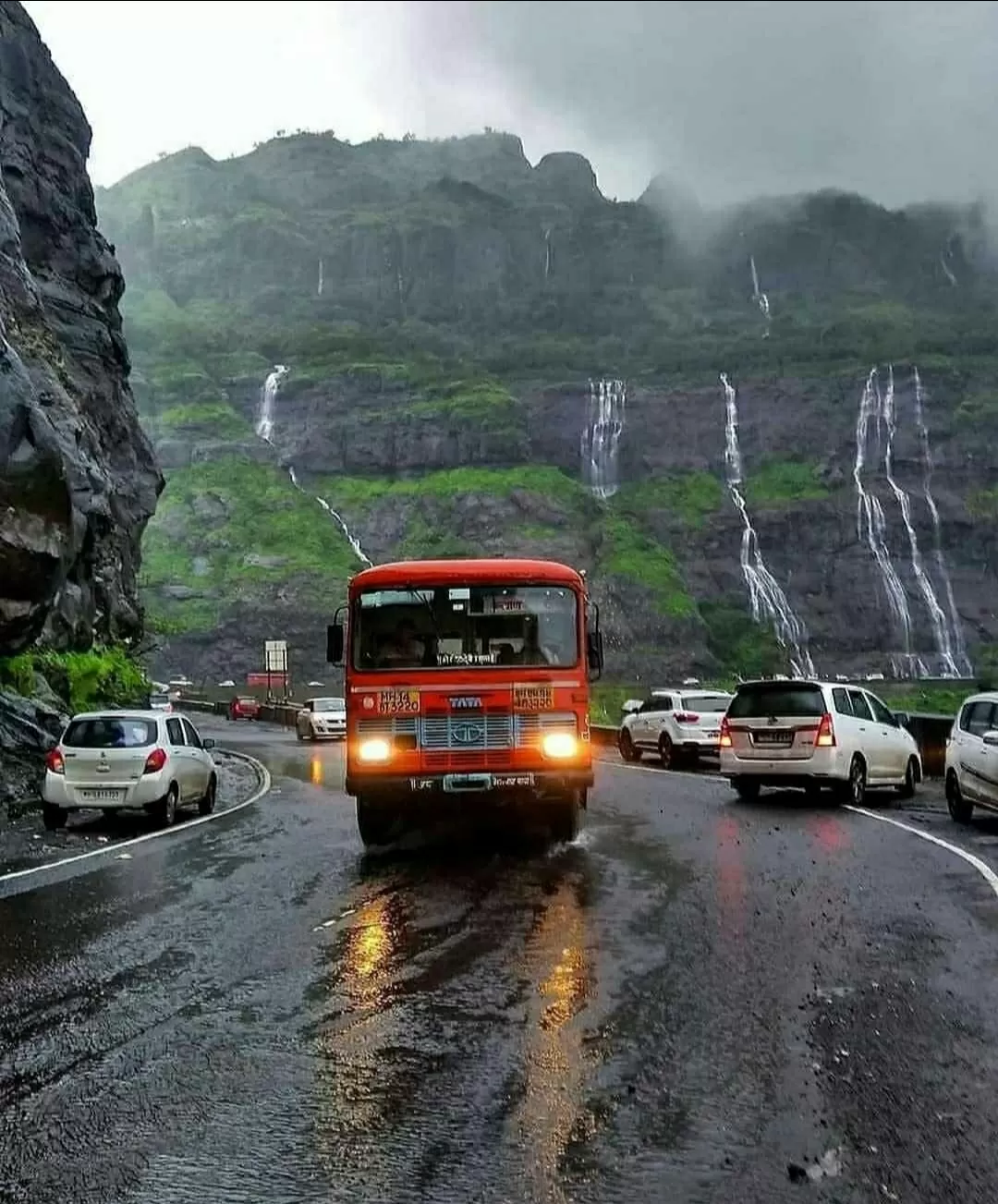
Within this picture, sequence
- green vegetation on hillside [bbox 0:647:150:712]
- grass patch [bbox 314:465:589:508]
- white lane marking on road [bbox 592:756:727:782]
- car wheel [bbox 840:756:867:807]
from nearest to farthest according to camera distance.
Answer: car wheel [bbox 840:756:867:807] < white lane marking on road [bbox 592:756:727:782] < green vegetation on hillside [bbox 0:647:150:712] < grass patch [bbox 314:465:589:508]

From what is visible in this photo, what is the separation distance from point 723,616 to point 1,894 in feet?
312

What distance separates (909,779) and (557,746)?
9.68 meters

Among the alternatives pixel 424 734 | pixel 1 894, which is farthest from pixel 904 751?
pixel 1 894

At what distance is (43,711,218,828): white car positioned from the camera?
15484mm

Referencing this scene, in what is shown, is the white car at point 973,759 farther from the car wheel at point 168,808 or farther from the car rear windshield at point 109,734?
the car rear windshield at point 109,734

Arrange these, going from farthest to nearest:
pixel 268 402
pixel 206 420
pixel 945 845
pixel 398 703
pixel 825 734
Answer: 1. pixel 268 402
2. pixel 206 420
3. pixel 825 734
4. pixel 945 845
5. pixel 398 703

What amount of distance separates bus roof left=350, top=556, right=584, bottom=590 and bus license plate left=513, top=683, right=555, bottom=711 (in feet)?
3.89

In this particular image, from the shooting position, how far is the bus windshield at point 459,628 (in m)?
12.4

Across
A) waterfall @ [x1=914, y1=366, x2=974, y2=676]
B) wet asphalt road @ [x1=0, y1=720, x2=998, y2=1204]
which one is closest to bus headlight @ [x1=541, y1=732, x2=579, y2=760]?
wet asphalt road @ [x1=0, y1=720, x2=998, y2=1204]

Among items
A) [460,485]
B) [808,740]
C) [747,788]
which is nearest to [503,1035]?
[808,740]

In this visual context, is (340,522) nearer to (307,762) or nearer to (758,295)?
(307,762)

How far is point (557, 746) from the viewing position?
12219 millimetres

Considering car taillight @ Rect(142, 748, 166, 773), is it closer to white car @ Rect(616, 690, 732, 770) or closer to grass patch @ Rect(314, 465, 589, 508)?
white car @ Rect(616, 690, 732, 770)

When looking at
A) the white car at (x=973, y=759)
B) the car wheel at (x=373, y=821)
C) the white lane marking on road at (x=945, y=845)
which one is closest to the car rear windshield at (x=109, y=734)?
the car wheel at (x=373, y=821)
